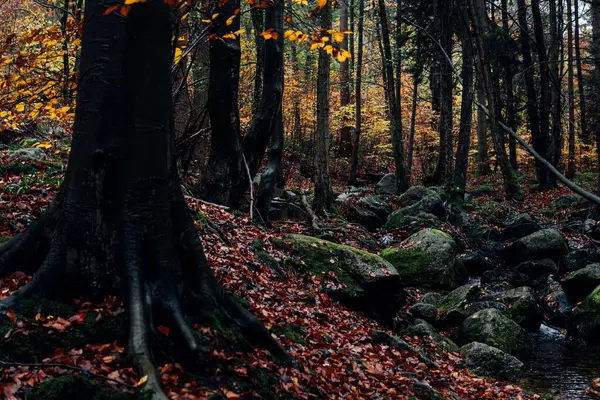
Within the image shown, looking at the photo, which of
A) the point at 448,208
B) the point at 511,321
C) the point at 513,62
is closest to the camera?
the point at 511,321

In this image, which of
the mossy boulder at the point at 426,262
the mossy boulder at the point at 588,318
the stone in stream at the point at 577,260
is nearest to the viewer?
the mossy boulder at the point at 588,318

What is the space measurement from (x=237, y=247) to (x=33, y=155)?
201 inches

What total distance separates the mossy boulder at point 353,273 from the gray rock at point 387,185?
13454 mm

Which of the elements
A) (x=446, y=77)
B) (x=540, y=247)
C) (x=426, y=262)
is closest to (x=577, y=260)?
(x=540, y=247)

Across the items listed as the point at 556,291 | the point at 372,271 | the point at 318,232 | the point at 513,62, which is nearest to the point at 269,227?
the point at 318,232

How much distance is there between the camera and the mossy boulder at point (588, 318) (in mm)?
9742

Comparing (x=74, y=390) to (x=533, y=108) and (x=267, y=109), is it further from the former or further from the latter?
(x=533, y=108)

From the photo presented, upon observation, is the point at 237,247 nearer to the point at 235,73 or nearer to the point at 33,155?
the point at 235,73

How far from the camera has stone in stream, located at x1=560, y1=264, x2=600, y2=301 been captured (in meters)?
11.0

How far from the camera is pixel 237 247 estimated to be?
26.1 feet

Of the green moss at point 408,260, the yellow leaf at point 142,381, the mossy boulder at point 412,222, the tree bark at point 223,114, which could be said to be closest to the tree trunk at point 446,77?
the mossy boulder at point 412,222

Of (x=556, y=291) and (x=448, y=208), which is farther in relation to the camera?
(x=448, y=208)

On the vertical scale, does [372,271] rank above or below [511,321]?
above

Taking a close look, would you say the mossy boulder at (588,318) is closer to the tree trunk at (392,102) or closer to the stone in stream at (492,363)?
the stone in stream at (492,363)
